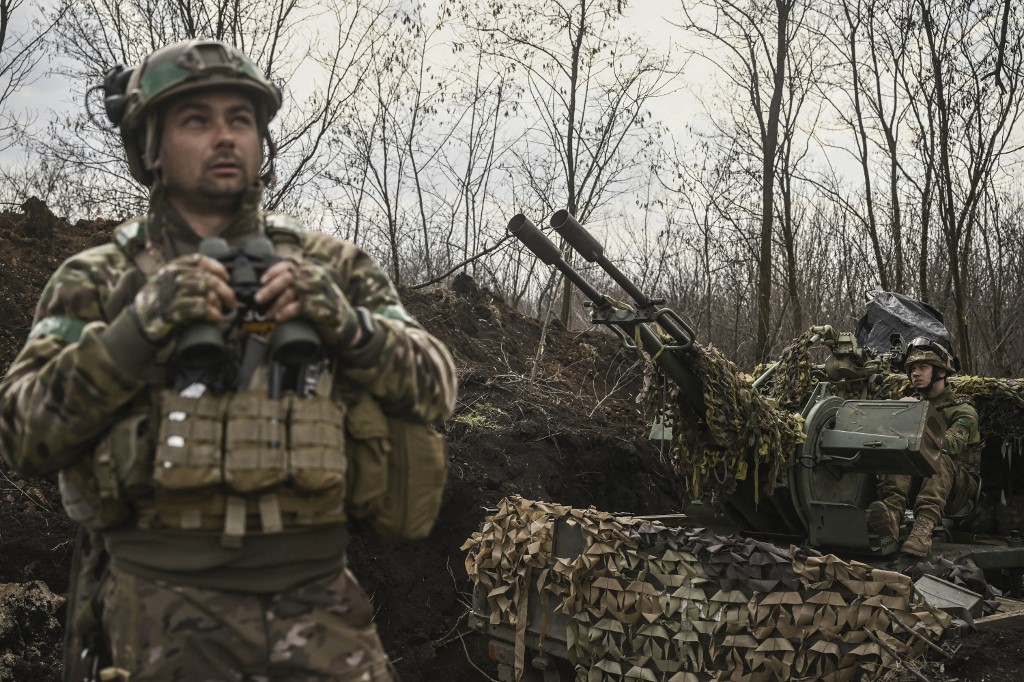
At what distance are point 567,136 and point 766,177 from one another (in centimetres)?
246

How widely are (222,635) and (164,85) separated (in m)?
1.13

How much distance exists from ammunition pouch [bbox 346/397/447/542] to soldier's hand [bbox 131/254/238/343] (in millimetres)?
383

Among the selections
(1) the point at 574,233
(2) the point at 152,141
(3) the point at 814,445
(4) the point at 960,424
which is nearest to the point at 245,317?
(2) the point at 152,141

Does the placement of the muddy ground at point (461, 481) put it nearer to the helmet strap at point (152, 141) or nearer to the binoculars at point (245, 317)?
the binoculars at point (245, 317)

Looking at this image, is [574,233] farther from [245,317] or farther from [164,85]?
[245,317]

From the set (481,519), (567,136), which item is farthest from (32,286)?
(567,136)

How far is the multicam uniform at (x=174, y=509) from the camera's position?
1.98m

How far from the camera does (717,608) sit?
5039mm

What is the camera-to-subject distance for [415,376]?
2188 millimetres

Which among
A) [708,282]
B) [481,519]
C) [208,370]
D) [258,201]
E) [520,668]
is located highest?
[708,282]

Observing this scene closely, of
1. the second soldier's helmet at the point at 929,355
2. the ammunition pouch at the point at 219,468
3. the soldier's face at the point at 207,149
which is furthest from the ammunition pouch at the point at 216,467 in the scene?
the second soldier's helmet at the point at 929,355

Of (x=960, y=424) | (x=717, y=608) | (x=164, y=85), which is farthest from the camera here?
(x=960, y=424)

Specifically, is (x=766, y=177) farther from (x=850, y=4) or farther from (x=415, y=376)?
(x=415, y=376)

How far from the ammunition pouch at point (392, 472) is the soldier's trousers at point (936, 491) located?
4.47 meters
